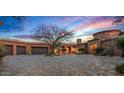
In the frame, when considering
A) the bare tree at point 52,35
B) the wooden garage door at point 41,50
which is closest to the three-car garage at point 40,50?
the wooden garage door at point 41,50

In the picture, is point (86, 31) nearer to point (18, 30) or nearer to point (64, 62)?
point (64, 62)

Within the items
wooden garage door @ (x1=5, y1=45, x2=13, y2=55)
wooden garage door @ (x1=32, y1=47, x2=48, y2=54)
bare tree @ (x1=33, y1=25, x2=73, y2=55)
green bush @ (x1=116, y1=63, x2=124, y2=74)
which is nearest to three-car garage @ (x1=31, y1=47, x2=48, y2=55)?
wooden garage door @ (x1=32, y1=47, x2=48, y2=54)

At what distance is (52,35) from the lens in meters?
5.16

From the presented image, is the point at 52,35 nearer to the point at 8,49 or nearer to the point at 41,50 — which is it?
the point at 41,50

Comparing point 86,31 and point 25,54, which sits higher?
point 86,31

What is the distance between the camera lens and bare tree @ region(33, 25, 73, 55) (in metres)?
5.07

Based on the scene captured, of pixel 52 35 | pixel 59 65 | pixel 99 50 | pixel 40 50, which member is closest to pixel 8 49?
pixel 40 50

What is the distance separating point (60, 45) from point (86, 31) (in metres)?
0.62

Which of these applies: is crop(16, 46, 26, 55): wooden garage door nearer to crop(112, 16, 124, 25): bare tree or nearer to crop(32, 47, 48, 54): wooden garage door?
crop(32, 47, 48, 54): wooden garage door

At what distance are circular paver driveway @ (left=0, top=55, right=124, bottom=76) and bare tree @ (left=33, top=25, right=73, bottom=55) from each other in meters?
0.29

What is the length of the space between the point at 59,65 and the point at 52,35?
0.64 meters

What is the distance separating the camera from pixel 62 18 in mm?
5004
